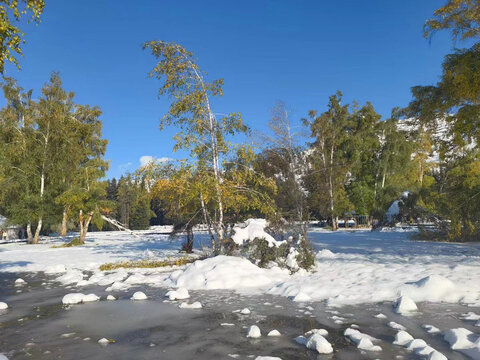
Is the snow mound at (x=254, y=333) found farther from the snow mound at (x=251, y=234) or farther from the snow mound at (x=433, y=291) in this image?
the snow mound at (x=251, y=234)

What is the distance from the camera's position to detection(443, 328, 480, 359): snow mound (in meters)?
4.06

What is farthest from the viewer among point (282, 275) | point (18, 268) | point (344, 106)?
point (344, 106)

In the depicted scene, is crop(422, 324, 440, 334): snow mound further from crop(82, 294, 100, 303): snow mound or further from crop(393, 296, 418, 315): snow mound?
crop(82, 294, 100, 303): snow mound

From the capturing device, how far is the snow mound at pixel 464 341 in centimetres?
406

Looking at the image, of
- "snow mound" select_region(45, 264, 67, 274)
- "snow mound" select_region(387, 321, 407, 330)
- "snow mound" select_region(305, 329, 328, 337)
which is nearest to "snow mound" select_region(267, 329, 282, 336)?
"snow mound" select_region(305, 329, 328, 337)

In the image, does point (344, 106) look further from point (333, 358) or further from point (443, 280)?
point (333, 358)

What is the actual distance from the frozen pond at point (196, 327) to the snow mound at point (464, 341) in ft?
0.33

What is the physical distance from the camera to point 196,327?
17.9 ft

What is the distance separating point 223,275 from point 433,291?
4.80 meters

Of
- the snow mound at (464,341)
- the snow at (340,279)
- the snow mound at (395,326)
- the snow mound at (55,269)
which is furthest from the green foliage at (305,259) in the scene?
the snow mound at (55,269)

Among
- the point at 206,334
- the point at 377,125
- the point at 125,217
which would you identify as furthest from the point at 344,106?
the point at 125,217

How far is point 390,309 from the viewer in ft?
20.3

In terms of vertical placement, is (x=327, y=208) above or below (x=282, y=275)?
above

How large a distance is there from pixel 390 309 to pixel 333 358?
2.70 metres
